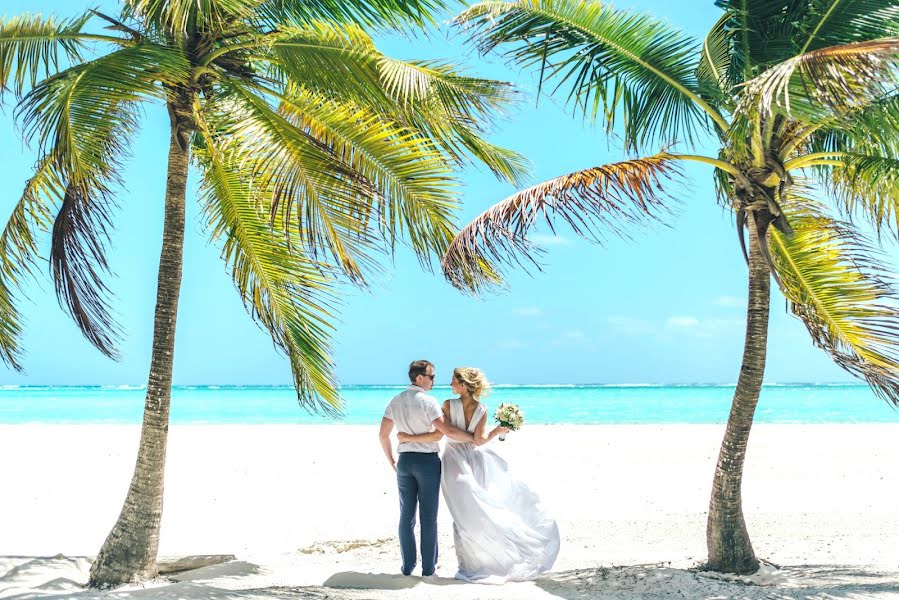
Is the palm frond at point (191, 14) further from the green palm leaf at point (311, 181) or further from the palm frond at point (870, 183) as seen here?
the palm frond at point (870, 183)

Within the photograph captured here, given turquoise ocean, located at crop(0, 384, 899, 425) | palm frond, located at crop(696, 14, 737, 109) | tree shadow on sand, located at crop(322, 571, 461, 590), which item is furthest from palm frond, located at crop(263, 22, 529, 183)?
turquoise ocean, located at crop(0, 384, 899, 425)

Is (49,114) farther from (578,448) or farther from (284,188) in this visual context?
(578,448)

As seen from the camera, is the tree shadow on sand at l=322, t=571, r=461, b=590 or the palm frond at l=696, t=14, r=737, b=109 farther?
the tree shadow on sand at l=322, t=571, r=461, b=590

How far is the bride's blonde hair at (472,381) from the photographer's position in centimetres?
654

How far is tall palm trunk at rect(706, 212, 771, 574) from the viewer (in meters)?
6.52

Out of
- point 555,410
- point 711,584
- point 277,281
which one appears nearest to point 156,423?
point 277,281

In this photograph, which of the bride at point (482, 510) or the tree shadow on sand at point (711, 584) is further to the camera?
the bride at point (482, 510)

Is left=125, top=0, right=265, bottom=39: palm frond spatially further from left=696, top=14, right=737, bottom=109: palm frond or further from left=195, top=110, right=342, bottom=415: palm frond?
left=696, top=14, right=737, bottom=109: palm frond

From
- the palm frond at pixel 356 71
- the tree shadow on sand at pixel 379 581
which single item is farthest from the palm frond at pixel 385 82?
the tree shadow on sand at pixel 379 581

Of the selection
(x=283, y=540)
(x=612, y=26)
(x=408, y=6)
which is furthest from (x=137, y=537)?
(x=612, y=26)

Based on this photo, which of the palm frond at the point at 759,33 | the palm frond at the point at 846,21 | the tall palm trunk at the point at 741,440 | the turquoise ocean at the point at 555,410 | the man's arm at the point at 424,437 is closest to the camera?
the palm frond at the point at 846,21

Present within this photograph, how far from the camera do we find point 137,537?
664 cm

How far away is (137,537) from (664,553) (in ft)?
16.5

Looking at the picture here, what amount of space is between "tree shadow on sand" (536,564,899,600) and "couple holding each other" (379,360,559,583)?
0.35 m
